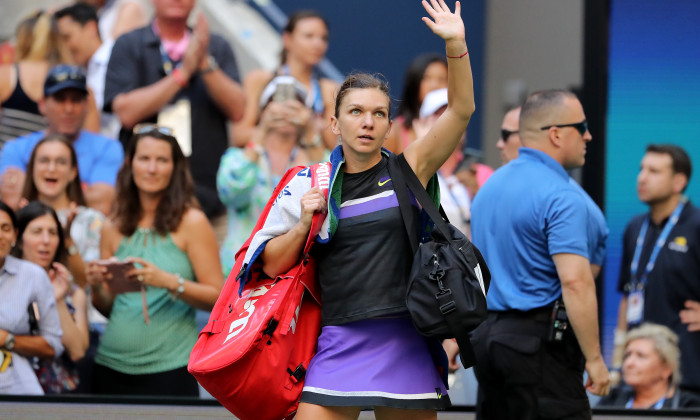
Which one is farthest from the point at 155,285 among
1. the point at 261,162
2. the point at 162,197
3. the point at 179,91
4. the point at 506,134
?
the point at 506,134

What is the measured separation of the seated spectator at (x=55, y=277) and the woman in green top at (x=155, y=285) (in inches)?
6.3

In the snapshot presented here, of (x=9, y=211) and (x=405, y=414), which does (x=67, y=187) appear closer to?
(x=9, y=211)

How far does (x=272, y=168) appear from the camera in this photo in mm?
6535

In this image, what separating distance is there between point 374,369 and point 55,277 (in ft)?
9.77

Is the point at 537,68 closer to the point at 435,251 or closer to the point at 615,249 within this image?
the point at 615,249

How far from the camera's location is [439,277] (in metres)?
3.69

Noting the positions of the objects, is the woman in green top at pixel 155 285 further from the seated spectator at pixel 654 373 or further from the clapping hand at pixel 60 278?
the seated spectator at pixel 654 373

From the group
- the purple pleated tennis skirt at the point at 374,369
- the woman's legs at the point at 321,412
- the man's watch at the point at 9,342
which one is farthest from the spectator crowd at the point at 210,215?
the woman's legs at the point at 321,412

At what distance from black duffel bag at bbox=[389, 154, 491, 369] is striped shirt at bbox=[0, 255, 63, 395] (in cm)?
275

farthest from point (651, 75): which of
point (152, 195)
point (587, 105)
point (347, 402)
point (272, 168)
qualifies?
point (347, 402)

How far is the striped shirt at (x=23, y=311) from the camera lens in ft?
18.9

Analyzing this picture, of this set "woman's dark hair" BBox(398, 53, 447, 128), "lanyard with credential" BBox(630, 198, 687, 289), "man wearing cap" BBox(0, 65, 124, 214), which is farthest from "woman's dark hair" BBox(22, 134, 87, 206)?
"lanyard with credential" BBox(630, 198, 687, 289)

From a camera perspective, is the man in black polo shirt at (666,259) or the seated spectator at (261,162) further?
the man in black polo shirt at (666,259)

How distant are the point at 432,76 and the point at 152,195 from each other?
221 centimetres
